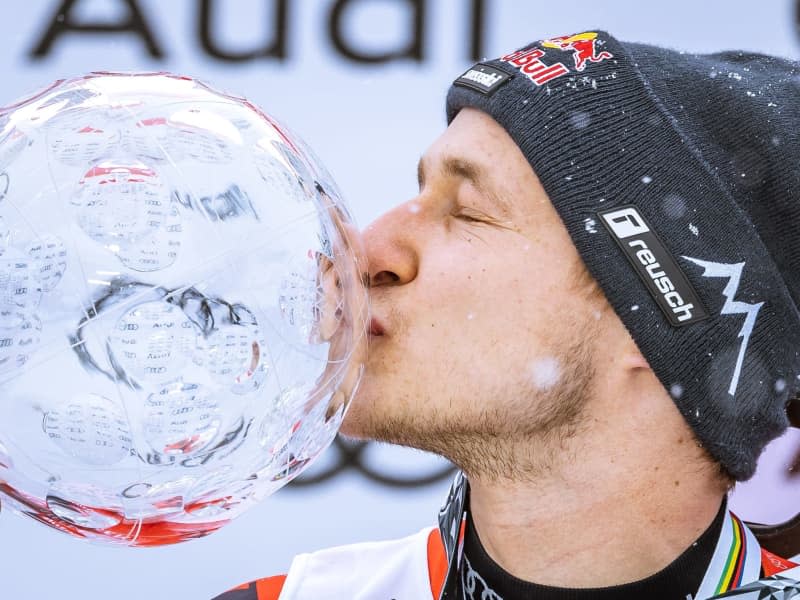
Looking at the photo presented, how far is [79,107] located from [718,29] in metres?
1.09

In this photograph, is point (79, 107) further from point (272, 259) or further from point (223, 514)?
point (223, 514)

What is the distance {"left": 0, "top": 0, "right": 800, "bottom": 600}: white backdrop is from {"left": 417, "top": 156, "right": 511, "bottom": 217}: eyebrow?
1.87ft

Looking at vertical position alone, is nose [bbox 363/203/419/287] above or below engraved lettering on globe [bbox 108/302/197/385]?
below

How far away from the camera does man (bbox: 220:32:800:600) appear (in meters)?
0.86

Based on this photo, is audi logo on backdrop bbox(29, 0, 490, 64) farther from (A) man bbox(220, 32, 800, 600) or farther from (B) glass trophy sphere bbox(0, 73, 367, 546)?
(B) glass trophy sphere bbox(0, 73, 367, 546)

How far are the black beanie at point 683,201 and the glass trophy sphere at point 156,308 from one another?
0.24 metres

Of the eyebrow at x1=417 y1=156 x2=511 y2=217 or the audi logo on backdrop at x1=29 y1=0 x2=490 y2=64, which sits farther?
the audi logo on backdrop at x1=29 y1=0 x2=490 y2=64

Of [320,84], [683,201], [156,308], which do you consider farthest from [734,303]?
[320,84]

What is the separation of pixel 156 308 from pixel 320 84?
900 millimetres

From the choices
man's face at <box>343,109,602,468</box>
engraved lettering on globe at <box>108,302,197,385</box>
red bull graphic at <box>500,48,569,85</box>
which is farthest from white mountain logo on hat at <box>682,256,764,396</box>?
engraved lettering on globe at <box>108,302,197,385</box>

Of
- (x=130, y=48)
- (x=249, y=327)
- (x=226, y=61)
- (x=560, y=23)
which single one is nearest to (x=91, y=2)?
(x=130, y=48)

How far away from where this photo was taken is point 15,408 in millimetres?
647

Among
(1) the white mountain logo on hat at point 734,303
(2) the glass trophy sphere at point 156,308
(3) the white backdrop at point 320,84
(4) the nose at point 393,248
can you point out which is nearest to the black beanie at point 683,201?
(1) the white mountain logo on hat at point 734,303

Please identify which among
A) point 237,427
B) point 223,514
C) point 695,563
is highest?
point 237,427
